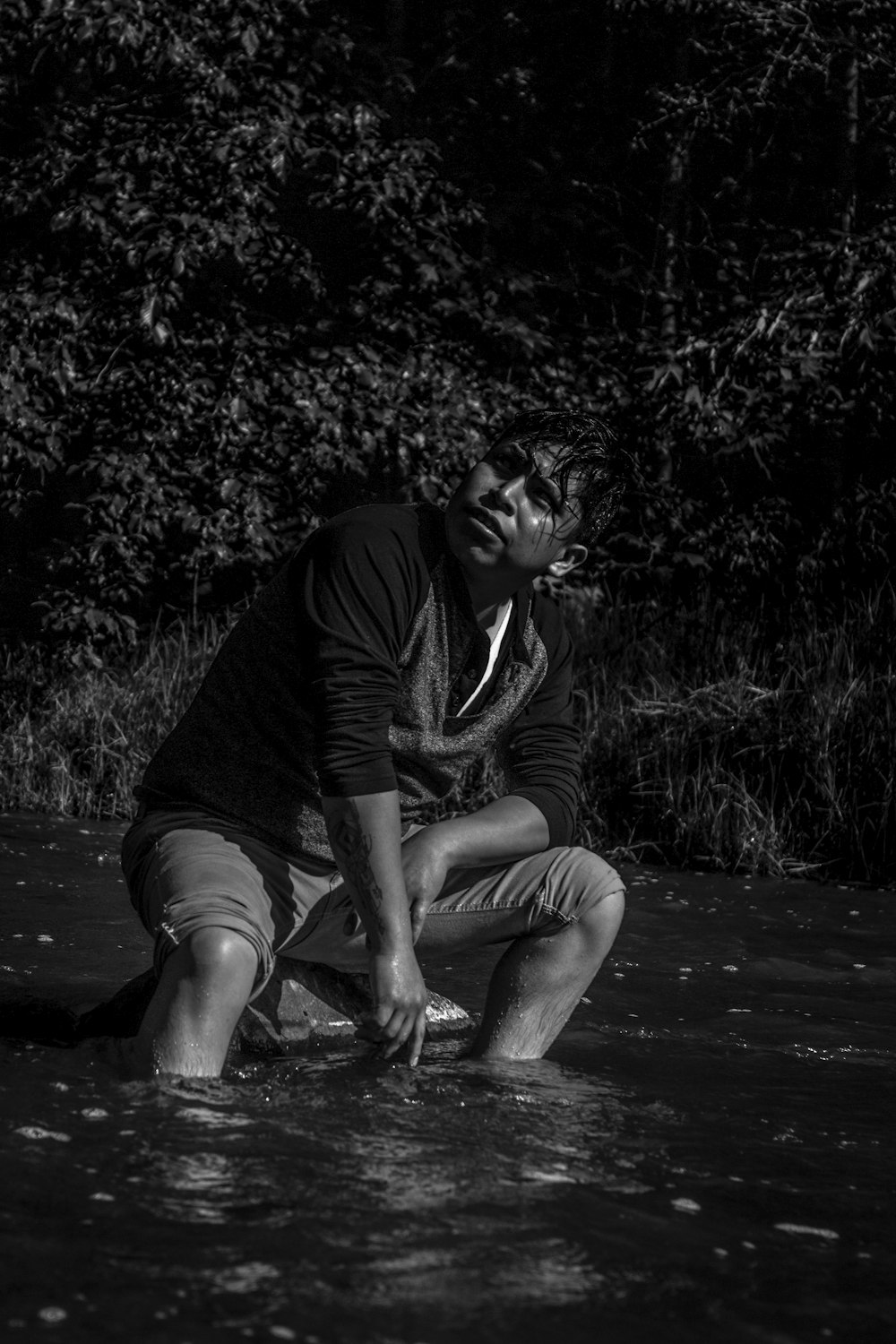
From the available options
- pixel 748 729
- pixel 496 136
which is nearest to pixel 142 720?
pixel 748 729

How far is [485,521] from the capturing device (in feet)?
10.5

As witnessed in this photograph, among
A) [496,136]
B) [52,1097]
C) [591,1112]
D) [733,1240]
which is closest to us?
[733,1240]

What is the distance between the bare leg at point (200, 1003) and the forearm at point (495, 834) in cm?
51

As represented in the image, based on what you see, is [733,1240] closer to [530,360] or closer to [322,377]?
[322,377]

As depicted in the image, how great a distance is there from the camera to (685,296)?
37.0 feet

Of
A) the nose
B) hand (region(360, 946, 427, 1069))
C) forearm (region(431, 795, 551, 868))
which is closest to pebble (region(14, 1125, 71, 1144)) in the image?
hand (region(360, 946, 427, 1069))

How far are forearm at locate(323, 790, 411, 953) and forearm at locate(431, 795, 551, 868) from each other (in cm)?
26

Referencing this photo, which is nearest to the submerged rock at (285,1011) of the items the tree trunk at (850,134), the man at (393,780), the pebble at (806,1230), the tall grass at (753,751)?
the man at (393,780)

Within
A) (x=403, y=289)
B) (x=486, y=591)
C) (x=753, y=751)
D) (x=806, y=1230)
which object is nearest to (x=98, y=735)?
(x=753, y=751)

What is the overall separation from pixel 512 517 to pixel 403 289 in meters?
8.42

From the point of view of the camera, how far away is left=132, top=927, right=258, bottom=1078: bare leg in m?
2.82

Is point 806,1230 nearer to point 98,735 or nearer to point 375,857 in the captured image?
point 375,857

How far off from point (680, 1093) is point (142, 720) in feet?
17.8

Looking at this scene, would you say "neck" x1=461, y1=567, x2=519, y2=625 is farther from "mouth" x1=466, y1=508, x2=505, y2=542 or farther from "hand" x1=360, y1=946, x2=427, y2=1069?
"hand" x1=360, y1=946, x2=427, y2=1069
